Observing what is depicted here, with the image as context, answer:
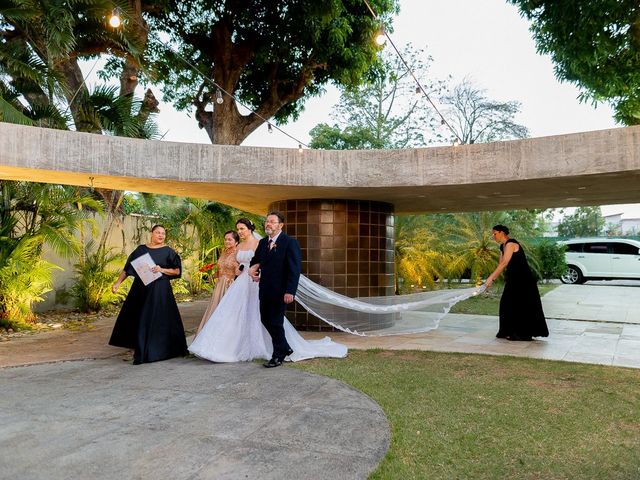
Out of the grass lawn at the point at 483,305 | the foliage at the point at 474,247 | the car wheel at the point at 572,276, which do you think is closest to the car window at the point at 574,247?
the car wheel at the point at 572,276

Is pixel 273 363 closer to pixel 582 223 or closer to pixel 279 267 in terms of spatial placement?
pixel 279 267

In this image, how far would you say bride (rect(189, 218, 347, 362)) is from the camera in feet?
19.6

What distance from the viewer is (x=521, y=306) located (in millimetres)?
7367

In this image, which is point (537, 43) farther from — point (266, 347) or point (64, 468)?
point (64, 468)

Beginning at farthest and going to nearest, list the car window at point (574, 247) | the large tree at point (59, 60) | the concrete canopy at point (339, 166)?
1. the car window at point (574, 247)
2. the large tree at point (59, 60)
3. the concrete canopy at point (339, 166)

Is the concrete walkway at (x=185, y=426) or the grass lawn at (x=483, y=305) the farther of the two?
the grass lawn at (x=483, y=305)

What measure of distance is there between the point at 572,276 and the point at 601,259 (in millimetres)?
1317

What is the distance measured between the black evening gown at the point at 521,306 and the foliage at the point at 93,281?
27.0 feet

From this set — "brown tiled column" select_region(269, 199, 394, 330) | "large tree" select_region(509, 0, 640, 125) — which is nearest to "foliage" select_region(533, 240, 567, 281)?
"large tree" select_region(509, 0, 640, 125)

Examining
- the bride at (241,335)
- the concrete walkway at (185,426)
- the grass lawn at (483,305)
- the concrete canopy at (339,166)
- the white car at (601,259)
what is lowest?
the grass lawn at (483,305)

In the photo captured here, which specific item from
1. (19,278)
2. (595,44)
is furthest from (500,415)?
(595,44)

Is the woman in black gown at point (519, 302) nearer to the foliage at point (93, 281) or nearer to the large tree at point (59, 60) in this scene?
the foliage at point (93, 281)

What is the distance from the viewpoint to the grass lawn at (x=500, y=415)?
2959 mm

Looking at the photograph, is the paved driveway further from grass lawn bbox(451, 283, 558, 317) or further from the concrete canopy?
the concrete canopy
